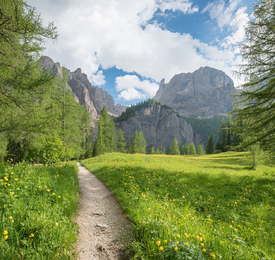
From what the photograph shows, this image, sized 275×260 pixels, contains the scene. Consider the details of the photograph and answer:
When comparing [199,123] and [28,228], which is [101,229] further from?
[199,123]

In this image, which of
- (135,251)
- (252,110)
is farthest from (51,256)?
(252,110)

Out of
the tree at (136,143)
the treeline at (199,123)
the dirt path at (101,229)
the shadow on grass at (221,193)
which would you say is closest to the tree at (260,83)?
the shadow on grass at (221,193)

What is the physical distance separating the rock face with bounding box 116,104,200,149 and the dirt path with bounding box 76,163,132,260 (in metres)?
124

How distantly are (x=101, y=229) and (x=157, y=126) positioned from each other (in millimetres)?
143945

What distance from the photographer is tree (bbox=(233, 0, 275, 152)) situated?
22.7 feet

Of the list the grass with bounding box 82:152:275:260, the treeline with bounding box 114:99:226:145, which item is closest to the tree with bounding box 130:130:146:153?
the grass with bounding box 82:152:275:260

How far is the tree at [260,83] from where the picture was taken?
22.7 ft

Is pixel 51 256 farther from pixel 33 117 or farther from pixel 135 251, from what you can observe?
pixel 33 117

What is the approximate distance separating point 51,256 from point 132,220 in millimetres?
2349

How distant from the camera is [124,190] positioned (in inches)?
263

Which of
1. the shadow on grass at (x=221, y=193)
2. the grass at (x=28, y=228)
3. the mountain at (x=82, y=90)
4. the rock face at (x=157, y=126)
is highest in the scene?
the mountain at (x=82, y=90)

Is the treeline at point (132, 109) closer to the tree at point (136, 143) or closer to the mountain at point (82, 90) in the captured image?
the mountain at point (82, 90)

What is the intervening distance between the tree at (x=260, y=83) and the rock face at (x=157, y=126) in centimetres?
12295

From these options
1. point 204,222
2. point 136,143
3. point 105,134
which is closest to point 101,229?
point 204,222
